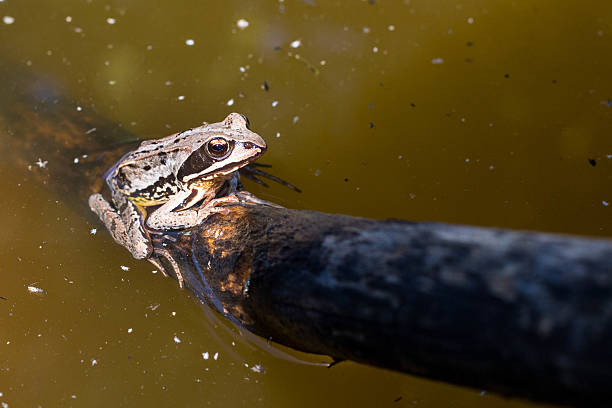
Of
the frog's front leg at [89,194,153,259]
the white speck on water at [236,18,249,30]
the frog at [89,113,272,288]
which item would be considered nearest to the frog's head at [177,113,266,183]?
the frog at [89,113,272,288]

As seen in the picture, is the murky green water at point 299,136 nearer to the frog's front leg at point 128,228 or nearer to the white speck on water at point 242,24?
the white speck on water at point 242,24

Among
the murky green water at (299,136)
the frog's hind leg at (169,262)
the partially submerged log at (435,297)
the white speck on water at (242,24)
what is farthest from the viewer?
the white speck on water at (242,24)

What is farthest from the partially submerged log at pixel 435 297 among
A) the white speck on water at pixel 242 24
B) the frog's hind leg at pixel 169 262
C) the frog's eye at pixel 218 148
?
the white speck on water at pixel 242 24

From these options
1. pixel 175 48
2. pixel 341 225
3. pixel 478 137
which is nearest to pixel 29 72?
pixel 175 48

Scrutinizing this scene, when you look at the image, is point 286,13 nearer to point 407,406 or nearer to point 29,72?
point 29,72

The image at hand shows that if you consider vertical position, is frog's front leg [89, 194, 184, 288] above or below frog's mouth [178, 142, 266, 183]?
below

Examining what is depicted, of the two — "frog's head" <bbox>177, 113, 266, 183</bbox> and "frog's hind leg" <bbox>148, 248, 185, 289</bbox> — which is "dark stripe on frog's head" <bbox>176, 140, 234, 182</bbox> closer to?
"frog's head" <bbox>177, 113, 266, 183</bbox>

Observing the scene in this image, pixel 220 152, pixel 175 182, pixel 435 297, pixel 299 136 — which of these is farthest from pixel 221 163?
pixel 435 297
